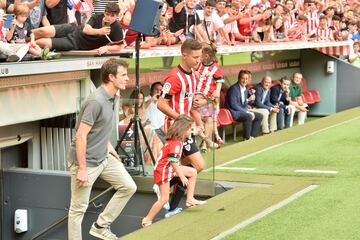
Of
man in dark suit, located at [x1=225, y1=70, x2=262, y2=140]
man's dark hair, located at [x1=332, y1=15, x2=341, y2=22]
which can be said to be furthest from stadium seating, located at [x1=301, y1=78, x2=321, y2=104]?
man in dark suit, located at [x1=225, y1=70, x2=262, y2=140]

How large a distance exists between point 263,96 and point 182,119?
31.4 ft

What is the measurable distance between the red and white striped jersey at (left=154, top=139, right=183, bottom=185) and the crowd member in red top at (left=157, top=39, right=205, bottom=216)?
1.26 ft

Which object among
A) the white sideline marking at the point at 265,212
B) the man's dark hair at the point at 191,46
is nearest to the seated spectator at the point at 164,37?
the man's dark hair at the point at 191,46

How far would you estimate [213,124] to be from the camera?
9922 mm

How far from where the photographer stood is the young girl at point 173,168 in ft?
28.5

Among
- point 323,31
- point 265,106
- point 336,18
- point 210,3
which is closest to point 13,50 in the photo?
point 210,3

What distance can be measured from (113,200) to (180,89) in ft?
4.83

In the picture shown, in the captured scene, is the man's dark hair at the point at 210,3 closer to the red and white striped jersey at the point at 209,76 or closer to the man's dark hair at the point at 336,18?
the red and white striped jersey at the point at 209,76

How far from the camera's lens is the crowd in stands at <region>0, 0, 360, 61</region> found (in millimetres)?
10977

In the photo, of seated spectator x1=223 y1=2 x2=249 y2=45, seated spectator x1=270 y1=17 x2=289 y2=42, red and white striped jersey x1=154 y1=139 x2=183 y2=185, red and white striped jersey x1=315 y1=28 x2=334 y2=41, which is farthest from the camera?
red and white striped jersey x1=315 y1=28 x2=334 y2=41

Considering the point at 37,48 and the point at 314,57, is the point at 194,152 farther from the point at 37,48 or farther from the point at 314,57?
the point at 314,57

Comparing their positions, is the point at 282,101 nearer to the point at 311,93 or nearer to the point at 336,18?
the point at 311,93

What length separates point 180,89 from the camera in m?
9.34

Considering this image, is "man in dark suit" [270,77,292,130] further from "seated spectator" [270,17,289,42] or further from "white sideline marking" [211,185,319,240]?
"white sideline marking" [211,185,319,240]
